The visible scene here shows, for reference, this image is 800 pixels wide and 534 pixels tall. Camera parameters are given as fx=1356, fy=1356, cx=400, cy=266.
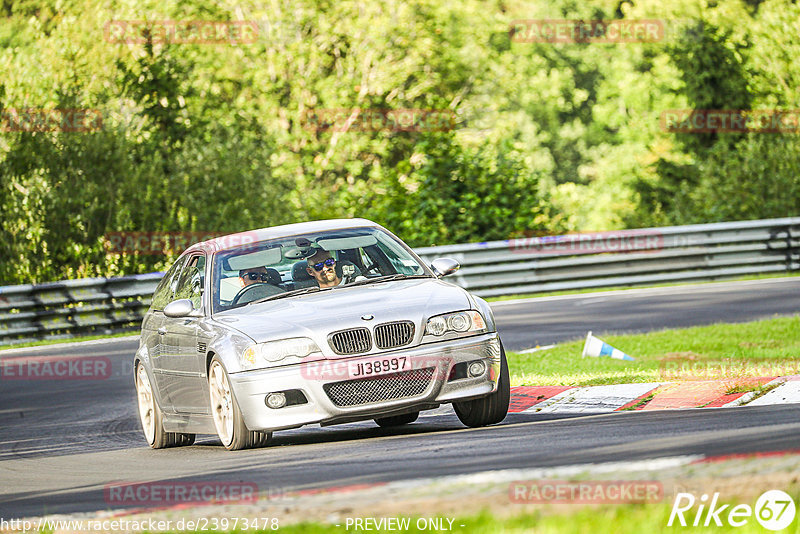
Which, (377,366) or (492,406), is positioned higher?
A: (377,366)

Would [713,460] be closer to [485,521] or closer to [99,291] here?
[485,521]

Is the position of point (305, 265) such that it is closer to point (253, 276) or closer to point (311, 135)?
point (253, 276)

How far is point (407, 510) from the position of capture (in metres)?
5.23

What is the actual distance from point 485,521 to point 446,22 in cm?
4238

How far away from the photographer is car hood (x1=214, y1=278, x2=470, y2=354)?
8.84m

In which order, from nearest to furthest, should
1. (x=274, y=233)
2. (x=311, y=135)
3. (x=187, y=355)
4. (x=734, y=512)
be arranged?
(x=734, y=512) → (x=187, y=355) → (x=274, y=233) → (x=311, y=135)

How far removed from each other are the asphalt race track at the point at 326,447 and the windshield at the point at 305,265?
1104 millimetres

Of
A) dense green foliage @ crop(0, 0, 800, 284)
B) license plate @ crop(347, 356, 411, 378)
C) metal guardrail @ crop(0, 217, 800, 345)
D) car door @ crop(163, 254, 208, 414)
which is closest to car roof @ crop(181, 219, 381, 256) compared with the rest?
car door @ crop(163, 254, 208, 414)

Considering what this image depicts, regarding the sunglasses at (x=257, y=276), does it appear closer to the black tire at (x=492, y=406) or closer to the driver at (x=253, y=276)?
the driver at (x=253, y=276)

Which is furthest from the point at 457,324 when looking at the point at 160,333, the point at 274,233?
the point at 160,333

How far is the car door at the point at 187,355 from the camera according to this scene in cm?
977

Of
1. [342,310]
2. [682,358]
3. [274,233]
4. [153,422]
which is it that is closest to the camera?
[342,310]

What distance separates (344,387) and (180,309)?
5.66 ft

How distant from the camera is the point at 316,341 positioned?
8766 millimetres
